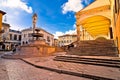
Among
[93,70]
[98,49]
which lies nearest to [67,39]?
[98,49]

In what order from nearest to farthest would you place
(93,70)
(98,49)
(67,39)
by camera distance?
(93,70) < (98,49) < (67,39)

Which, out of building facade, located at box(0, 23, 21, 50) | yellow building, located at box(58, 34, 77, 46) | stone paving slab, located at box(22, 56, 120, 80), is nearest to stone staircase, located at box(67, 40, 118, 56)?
stone paving slab, located at box(22, 56, 120, 80)

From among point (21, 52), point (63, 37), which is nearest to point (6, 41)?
point (63, 37)

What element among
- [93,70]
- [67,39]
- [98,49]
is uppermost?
[67,39]

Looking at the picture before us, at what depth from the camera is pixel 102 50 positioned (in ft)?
33.9

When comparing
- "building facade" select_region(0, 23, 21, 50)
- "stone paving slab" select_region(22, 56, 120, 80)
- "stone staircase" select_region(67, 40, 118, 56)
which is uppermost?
"building facade" select_region(0, 23, 21, 50)

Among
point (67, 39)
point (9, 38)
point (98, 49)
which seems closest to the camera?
point (98, 49)

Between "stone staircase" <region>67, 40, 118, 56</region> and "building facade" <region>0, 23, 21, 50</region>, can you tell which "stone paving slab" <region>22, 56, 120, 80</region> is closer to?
"stone staircase" <region>67, 40, 118, 56</region>

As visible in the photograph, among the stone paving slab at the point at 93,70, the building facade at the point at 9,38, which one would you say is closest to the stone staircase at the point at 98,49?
the stone paving slab at the point at 93,70

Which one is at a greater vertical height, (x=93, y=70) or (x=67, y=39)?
(x=67, y=39)

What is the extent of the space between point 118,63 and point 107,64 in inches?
21.5

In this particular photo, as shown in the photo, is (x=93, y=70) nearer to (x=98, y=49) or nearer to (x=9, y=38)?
(x=98, y=49)

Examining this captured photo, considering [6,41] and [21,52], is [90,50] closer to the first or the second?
[21,52]

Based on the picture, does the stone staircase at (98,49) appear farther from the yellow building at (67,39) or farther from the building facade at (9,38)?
the yellow building at (67,39)
